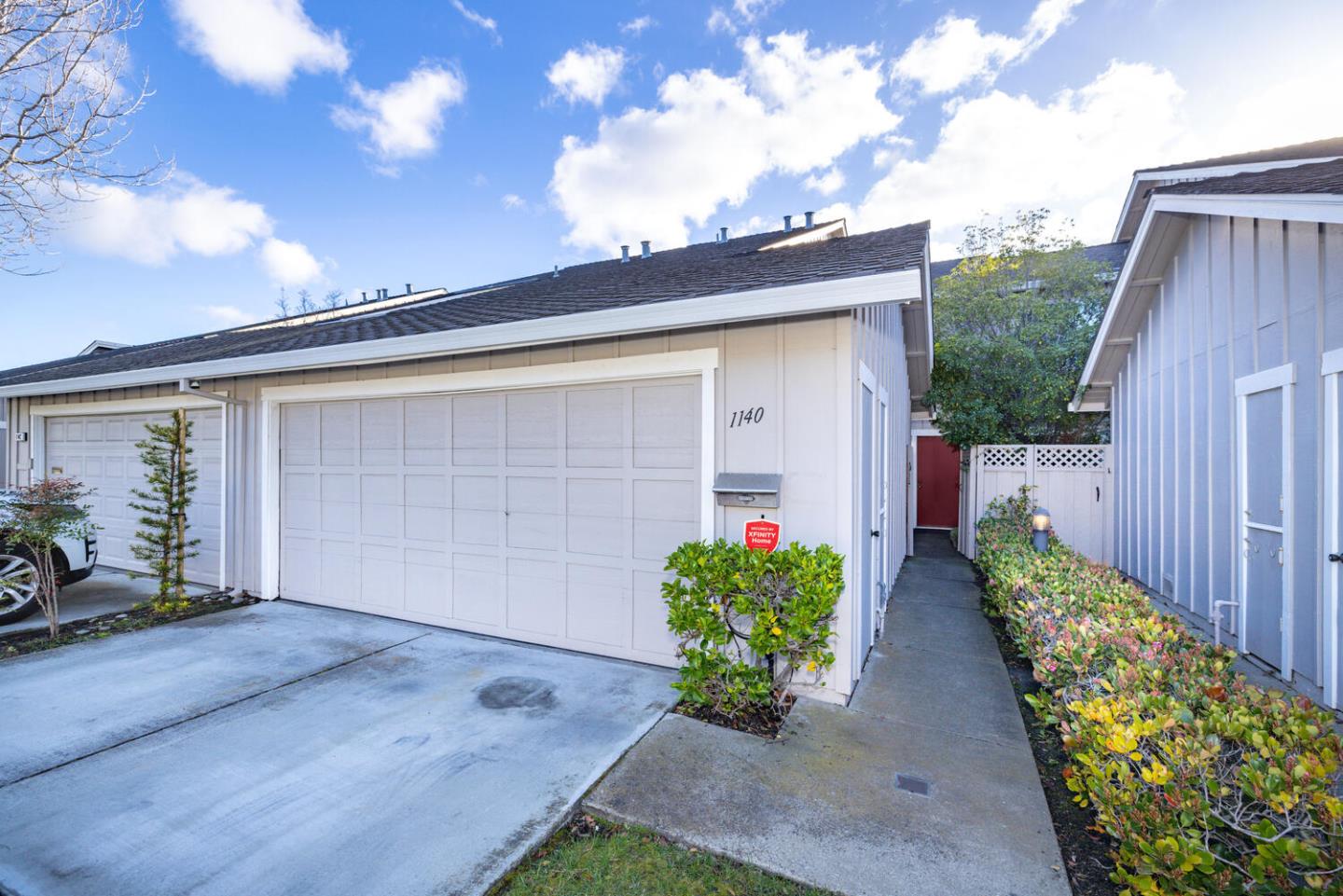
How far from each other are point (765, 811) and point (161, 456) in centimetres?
773

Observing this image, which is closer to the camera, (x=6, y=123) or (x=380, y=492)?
(x=6, y=123)

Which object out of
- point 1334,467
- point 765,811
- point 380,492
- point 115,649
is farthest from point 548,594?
point 1334,467

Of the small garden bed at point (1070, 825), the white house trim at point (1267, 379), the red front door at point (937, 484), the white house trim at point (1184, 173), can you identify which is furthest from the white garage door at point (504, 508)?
→ the red front door at point (937, 484)

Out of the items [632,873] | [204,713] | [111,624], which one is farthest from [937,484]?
[111,624]

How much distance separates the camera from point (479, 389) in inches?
195

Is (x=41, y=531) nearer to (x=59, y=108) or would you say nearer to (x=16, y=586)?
(x=16, y=586)

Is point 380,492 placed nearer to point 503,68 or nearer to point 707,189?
point 503,68

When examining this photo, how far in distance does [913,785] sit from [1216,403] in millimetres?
4734

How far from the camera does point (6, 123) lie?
4734 mm

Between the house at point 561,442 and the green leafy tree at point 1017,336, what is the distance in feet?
9.37

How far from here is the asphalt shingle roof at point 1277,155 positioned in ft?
21.5

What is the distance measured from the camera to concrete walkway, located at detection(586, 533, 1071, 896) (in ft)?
7.13

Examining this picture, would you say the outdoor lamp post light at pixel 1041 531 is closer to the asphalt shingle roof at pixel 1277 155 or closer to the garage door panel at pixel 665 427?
the asphalt shingle roof at pixel 1277 155

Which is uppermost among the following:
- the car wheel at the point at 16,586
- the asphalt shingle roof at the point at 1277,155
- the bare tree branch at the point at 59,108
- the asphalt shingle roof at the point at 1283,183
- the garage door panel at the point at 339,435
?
the asphalt shingle roof at the point at 1277,155
